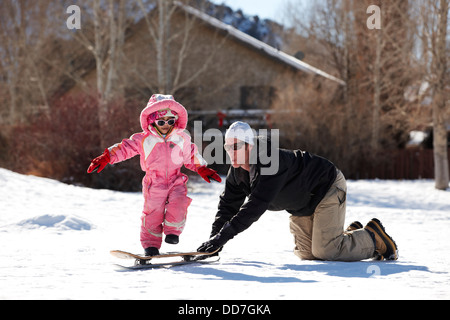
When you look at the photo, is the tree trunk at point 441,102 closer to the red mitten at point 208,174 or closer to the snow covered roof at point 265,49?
the snow covered roof at point 265,49

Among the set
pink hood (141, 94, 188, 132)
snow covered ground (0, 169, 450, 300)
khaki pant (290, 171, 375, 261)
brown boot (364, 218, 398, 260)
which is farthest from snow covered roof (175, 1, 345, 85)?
khaki pant (290, 171, 375, 261)

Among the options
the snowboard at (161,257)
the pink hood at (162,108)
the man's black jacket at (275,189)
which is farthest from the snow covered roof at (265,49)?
the snowboard at (161,257)

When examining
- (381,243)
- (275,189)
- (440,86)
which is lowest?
(381,243)

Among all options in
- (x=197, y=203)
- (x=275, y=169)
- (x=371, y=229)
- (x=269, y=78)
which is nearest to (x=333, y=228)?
(x=371, y=229)

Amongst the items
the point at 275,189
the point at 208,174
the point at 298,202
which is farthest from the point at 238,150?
the point at 208,174

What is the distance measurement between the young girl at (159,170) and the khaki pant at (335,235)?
3.33 feet

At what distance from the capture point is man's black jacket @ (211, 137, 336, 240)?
4.54 metres

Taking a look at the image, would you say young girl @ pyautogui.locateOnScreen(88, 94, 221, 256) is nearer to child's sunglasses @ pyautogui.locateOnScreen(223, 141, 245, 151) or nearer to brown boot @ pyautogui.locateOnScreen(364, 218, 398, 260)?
child's sunglasses @ pyautogui.locateOnScreen(223, 141, 245, 151)

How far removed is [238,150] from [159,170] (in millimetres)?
870

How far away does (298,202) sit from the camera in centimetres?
488

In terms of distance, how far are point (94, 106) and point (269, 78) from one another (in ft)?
38.3

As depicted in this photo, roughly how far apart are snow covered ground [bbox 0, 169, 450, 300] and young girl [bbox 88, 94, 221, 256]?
0.48 m

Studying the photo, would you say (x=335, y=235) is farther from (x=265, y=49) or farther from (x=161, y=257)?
(x=265, y=49)
